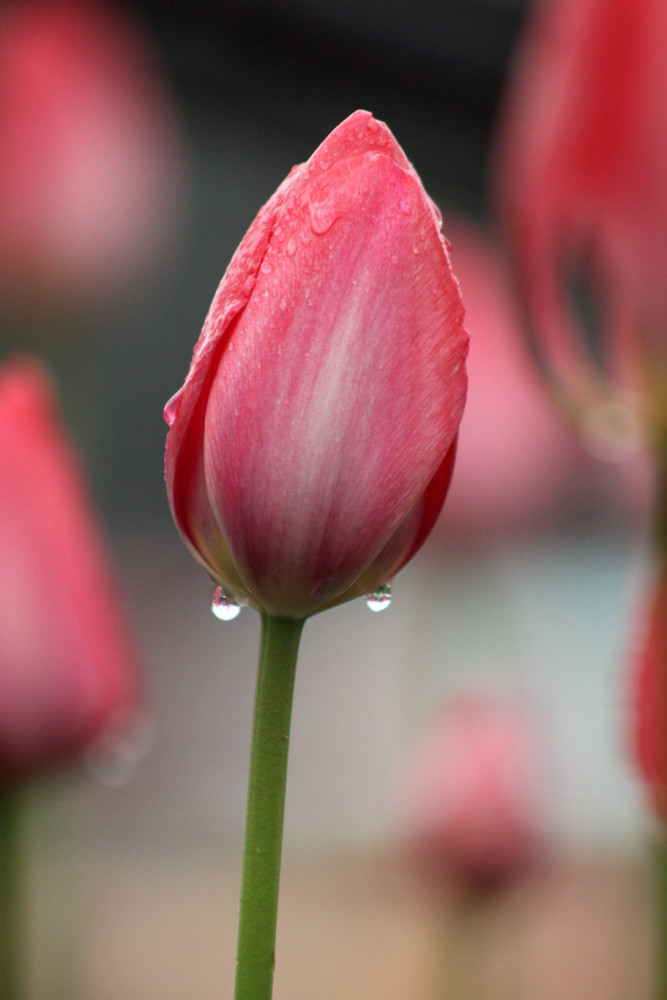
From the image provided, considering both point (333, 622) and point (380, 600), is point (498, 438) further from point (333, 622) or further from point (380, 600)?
point (333, 622)

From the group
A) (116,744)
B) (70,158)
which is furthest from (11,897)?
(70,158)

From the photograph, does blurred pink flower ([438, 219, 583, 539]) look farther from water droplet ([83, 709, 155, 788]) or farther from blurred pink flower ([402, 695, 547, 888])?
water droplet ([83, 709, 155, 788])

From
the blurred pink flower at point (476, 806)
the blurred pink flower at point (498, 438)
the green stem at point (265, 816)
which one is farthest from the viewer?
the blurred pink flower at point (498, 438)

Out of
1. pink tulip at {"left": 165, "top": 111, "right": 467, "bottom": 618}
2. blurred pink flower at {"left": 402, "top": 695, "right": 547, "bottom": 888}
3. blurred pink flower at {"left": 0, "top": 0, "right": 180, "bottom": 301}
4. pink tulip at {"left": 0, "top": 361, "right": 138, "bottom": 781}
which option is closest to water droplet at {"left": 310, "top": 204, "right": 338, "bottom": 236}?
pink tulip at {"left": 165, "top": 111, "right": 467, "bottom": 618}

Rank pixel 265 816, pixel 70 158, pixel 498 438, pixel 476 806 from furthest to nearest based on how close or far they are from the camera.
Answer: pixel 70 158 → pixel 498 438 → pixel 476 806 → pixel 265 816

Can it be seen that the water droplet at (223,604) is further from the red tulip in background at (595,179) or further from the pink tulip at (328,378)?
the red tulip in background at (595,179)

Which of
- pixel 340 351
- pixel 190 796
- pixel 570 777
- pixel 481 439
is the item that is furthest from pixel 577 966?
pixel 340 351

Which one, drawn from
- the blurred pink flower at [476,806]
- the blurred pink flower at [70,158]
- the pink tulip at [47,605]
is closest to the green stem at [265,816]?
the pink tulip at [47,605]
